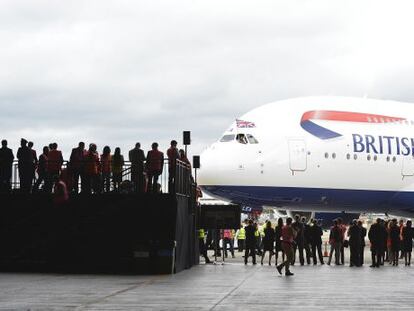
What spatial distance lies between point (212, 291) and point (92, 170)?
8034mm

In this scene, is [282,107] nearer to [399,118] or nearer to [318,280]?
[399,118]

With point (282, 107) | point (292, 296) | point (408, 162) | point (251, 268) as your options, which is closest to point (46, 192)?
point (251, 268)

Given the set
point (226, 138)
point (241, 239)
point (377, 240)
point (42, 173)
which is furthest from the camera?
point (241, 239)

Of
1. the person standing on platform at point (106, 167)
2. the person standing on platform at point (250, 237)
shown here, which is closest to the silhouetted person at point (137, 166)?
the person standing on platform at point (106, 167)

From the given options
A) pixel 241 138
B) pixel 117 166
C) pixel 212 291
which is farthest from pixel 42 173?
pixel 241 138

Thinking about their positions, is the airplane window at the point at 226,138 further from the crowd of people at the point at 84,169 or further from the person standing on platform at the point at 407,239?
the crowd of people at the point at 84,169

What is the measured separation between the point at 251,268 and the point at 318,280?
21.6 ft

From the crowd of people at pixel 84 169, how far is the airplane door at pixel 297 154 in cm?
1059

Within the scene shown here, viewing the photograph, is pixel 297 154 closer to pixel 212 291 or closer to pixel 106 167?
pixel 106 167

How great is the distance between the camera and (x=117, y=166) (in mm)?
26391

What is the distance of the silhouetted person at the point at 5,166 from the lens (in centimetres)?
2625

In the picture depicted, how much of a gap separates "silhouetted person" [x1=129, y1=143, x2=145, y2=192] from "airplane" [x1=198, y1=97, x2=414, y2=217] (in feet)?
32.0

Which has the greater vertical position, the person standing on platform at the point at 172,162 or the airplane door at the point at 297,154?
the airplane door at the point at 297,154

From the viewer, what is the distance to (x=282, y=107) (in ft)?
124
